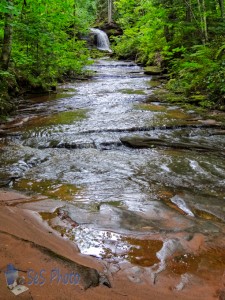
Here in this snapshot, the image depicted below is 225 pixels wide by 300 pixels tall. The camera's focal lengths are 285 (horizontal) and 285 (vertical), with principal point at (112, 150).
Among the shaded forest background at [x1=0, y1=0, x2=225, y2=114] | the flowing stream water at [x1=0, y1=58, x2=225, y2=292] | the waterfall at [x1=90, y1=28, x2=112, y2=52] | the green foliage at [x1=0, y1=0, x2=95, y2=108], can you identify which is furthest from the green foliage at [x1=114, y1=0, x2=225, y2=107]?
the waterfall at [x1=90, y1=28, x2=112, y2=52]

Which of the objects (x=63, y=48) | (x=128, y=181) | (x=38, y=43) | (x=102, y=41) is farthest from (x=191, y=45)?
(x=102, y=41)

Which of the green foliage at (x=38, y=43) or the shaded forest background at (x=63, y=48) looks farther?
the green foliage at (x=38, y=43)

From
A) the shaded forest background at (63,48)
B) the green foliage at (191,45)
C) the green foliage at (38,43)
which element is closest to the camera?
the shaded forest background at (63,48)

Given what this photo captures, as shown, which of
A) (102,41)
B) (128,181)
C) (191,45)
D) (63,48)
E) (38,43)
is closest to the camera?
(128,181)

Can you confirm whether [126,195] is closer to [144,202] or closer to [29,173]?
[144,202]

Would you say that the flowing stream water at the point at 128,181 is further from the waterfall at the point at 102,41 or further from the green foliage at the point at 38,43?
the waterfall at the point at 102,41

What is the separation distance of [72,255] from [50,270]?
372mm

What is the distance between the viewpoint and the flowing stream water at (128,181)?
270cm

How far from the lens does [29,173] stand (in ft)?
15.6

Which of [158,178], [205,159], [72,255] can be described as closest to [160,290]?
[72,255]

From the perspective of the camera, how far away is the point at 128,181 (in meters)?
4.50

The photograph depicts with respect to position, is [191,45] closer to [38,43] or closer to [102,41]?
[38,43]

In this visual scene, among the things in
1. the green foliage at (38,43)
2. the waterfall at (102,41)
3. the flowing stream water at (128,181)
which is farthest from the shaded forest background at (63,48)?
the waterfall at (102,41)

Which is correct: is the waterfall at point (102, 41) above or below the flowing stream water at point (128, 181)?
above
